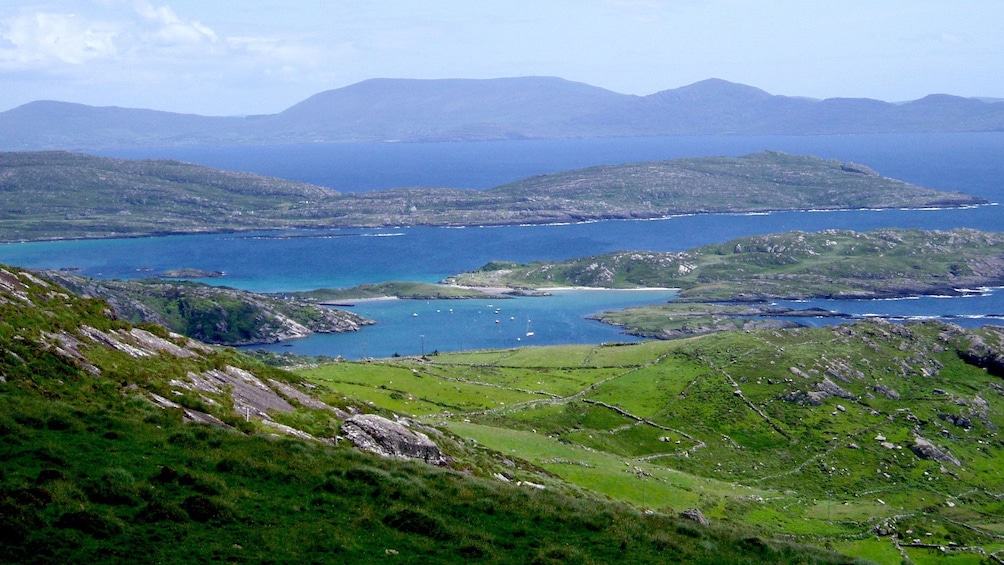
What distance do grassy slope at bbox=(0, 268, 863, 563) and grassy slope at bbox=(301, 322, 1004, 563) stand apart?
25.9 meters

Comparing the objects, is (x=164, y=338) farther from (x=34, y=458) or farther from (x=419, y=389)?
(x=419, y=389)

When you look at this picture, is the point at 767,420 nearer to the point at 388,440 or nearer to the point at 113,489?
the point at 388,440

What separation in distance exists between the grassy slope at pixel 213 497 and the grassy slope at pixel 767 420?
1021 inches

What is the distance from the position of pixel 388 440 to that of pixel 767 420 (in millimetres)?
60616

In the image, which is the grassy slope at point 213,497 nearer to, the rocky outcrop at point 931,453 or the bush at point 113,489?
the bush at point 113,489

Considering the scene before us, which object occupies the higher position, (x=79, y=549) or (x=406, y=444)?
(x=79, y=549)

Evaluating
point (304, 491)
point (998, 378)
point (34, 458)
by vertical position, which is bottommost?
point (998, 378)

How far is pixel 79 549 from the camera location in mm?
20672

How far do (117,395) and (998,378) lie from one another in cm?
10290

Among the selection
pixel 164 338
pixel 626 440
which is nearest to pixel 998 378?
pixel 626 440

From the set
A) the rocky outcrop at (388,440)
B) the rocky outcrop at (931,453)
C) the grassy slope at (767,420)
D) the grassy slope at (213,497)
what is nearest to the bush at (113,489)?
the grassy slope at (213,497)

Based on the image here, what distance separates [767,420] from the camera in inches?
3612

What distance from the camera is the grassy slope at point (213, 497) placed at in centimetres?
2206

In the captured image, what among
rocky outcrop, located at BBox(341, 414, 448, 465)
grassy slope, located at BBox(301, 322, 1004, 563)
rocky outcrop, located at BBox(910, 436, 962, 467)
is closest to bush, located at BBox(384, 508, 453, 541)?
rocky outcrop, located at BBox(341, 414, 448, 465)
